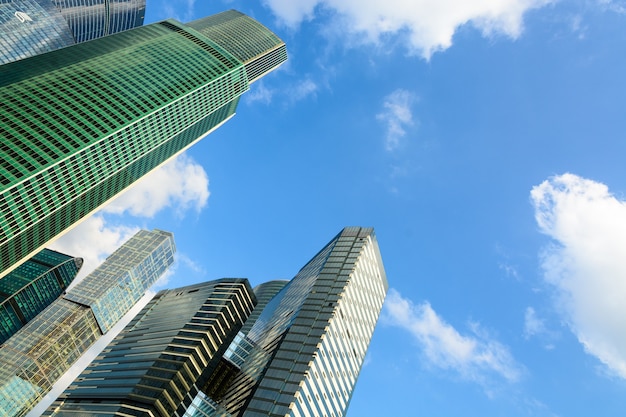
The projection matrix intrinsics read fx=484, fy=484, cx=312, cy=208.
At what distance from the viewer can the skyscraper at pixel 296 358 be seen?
95.3 metres

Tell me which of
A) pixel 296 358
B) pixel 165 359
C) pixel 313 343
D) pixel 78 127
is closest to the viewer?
pixel 296 358

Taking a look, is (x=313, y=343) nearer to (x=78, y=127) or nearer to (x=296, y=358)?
(x=296, y=358)

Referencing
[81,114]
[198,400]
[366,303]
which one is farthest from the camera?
[81,114]

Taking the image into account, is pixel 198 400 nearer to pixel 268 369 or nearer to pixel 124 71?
pixel 268 369

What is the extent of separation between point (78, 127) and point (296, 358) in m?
102

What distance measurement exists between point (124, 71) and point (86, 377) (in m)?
109

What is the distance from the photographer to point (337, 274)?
119875 millimetres

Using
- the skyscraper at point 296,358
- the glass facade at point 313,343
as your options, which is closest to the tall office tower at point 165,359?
the skyscraper at point 296,358

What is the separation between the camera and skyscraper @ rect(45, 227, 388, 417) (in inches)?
3752

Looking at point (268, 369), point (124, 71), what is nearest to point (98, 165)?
point (124, 71)

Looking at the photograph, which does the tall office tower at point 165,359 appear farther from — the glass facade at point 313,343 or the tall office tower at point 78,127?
the tall office tower at point 78,127

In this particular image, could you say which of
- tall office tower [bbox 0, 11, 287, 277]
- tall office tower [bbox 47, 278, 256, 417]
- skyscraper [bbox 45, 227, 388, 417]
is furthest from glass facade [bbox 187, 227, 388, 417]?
tall office tower [bbox 0, 11, 287, 277]

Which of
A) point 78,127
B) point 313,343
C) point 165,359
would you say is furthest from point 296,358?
point 78,127

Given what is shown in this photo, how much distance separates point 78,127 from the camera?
14912cm
